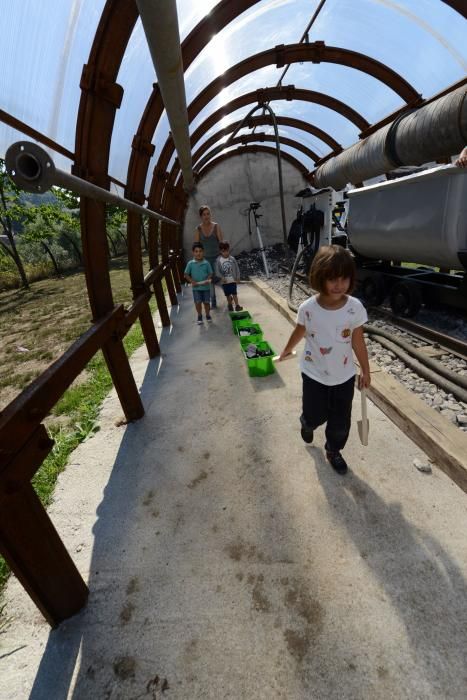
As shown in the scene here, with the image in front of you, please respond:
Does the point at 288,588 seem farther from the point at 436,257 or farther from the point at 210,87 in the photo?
the point at 210,87

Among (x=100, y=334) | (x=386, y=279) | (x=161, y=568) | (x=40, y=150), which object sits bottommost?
(x=161, y=568)

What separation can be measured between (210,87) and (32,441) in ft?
27.5

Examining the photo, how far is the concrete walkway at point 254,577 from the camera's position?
1.54m

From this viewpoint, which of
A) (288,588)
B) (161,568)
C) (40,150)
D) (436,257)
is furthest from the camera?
(436,257)

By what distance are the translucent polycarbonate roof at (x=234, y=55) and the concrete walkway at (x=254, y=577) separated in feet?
11.2

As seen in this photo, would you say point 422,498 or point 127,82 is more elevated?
point 127,82

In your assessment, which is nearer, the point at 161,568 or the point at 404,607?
the point at 404,607

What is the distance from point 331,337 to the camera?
2.21m

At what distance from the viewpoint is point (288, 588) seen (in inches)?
73.1

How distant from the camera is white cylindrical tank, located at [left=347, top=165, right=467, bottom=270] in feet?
14.0

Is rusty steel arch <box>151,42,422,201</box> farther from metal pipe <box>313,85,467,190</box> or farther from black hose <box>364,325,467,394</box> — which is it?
black hose <box>364,325,467,394</box>

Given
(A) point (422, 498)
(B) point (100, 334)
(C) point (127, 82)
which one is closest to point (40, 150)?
(B) point (100, 334)

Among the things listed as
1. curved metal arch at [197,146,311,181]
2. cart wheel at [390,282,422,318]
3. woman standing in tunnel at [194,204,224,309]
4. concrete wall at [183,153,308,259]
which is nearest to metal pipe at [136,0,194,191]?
woman standing in tunnel at [194,204,224,309]

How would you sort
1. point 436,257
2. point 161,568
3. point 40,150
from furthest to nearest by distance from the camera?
point 436,257 < point 161,568 < point 40,150
